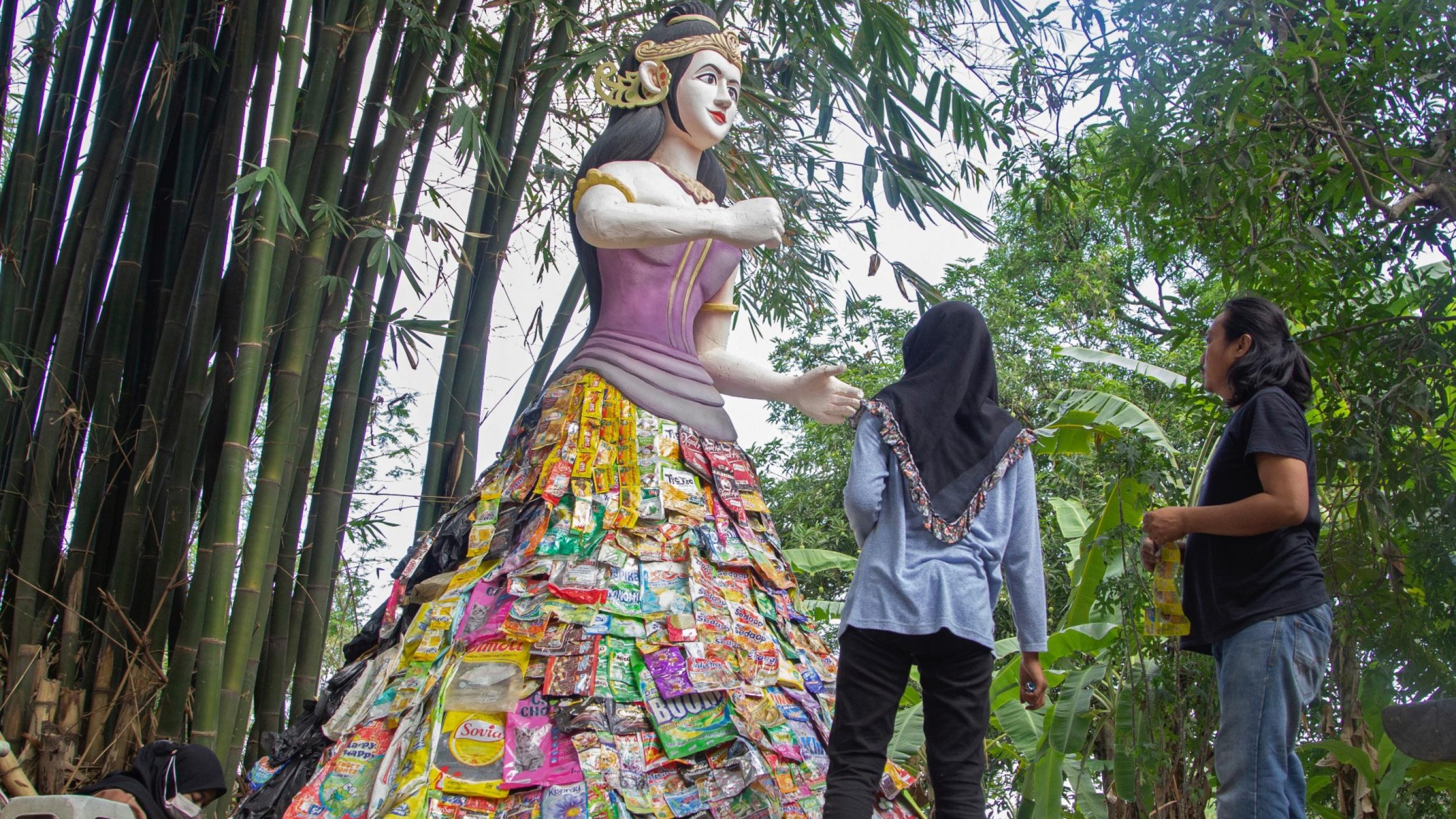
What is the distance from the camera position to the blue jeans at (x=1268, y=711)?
2.23 meters

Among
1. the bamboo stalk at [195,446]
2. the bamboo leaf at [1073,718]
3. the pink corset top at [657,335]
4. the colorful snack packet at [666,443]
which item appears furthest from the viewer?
the bamboo leaf at [1073,718]

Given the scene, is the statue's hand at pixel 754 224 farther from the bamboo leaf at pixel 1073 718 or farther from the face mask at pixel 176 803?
the bamboo leaf at pixel 1073 718

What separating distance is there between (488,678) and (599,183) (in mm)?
1194

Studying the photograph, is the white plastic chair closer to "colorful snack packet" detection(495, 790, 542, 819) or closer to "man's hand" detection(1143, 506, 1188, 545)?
"colorful snack packet" detection(495, 790, 542, 819)

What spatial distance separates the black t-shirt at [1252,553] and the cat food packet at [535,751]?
1.23 metres

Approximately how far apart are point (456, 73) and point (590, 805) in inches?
145

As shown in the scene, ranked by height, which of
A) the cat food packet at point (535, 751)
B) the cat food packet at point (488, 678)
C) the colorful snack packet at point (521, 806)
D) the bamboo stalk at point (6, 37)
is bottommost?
the colorful snack packet at point (521, 806)

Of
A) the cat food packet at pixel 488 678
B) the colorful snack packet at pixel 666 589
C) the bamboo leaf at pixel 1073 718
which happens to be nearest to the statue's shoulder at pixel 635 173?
the colorful snack packet at pixel 666 589

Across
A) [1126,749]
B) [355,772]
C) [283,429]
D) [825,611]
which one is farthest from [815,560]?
[355,772]

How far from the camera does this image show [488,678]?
249cm

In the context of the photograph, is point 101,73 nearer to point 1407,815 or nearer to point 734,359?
point 734,359

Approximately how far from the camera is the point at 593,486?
278 cm

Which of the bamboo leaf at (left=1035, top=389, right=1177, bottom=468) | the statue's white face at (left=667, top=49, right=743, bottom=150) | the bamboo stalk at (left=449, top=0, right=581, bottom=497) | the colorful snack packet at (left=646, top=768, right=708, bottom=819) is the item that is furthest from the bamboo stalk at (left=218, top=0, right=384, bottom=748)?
the bamboo leaf at (left=1035, top=389, right=1177, bottom=468)

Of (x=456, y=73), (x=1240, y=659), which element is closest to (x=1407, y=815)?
(x=1240, y=659)
